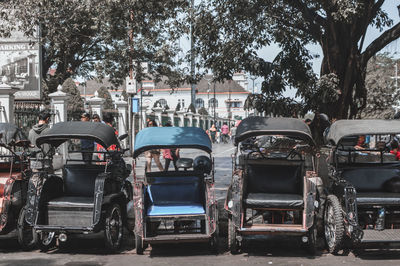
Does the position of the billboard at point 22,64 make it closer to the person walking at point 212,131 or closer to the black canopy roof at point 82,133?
the black canopy roof at point 82,133

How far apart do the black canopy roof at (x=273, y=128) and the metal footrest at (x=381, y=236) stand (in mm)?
1574

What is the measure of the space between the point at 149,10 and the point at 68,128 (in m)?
4.17

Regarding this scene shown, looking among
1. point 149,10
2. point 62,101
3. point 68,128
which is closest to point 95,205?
point 68,128

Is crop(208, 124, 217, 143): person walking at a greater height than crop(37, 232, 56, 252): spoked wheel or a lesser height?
lesser

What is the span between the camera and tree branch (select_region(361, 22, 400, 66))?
1133 centimetres

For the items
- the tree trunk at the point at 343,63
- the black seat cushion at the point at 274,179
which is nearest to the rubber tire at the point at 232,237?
the black seat cushion at the point at 274,179

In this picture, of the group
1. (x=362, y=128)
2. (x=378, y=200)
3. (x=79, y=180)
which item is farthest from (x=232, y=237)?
(x=79, y=180)

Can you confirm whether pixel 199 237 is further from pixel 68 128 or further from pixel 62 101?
pixel 62 101

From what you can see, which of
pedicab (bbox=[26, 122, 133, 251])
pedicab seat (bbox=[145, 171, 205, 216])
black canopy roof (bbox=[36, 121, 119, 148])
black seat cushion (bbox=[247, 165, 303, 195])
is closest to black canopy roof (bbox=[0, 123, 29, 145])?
pedicab (bbox=[26, 122, 133, 251])

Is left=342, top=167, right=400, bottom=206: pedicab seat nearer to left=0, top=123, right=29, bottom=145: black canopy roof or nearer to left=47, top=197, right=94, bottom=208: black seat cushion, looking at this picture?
left=47, top=197, right=94, bottom=208: black seat cushion

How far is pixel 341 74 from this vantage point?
11281 mm

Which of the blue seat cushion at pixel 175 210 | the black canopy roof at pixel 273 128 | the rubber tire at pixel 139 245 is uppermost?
the black canopy roof at pixel 273 128

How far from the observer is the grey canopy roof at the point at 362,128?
6.81 m

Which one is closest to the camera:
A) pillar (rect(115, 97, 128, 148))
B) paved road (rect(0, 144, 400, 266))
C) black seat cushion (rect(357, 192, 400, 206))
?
paved road (rect(0, 144, 400, 266))
